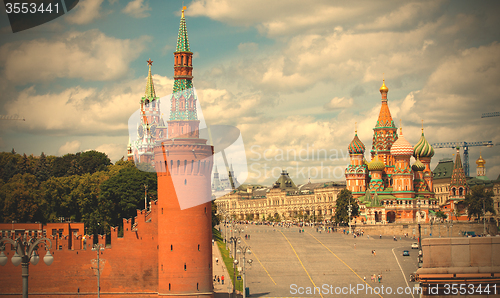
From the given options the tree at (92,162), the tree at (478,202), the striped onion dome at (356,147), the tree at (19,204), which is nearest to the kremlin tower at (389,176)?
the striped onion dome at (356,147)

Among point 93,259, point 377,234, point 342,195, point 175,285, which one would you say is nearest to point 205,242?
point 175,285

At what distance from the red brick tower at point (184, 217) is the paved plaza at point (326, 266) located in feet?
27.8

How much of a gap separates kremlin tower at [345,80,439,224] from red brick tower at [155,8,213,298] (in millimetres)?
90362

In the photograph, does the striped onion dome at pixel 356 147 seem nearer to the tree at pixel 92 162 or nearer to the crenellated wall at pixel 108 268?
the tree at pixel 92 162

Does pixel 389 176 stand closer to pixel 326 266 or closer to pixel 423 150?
pixel 423 150

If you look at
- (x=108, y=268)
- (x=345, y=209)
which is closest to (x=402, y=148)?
(x=345, y=209)

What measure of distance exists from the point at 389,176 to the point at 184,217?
10666 cm

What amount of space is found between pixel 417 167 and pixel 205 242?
107649 millimetres

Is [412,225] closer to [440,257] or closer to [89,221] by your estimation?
[89,221]

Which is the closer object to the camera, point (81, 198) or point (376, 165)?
point (81, 198)

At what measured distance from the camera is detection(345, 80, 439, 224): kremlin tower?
14375 cm

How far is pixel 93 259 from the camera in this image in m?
57.2

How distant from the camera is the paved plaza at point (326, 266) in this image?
2495 inches

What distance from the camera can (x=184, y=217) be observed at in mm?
55000
